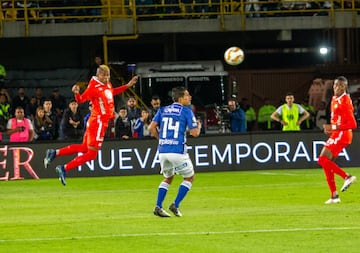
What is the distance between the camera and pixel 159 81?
3612 centimetres

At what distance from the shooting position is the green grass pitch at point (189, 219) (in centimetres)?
1348

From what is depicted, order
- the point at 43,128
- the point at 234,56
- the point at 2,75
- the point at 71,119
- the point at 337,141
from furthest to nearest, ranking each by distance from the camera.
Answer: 1. the point at 2,75
2. the point at 234,56
3. the point at 43,128
4. the point at 71,119
5. the point at 337,141

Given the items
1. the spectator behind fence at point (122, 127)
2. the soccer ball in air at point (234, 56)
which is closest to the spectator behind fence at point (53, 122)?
the spectator behind fence at point (122, 127)

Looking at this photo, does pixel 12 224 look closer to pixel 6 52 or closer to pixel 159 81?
pixel 159 81

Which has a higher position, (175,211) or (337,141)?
(337,141)

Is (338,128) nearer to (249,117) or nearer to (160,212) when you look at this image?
(160,212)

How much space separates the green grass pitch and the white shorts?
649 millimetres

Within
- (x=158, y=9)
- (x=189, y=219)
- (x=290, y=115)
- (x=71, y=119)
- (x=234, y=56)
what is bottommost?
(x=189, y=219)

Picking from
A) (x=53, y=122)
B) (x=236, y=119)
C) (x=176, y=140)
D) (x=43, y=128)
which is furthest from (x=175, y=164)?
(x=236, y=119)

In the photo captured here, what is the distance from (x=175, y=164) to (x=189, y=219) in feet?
2.72

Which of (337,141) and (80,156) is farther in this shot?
(80,156)

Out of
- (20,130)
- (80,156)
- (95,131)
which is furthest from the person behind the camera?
(20,130)

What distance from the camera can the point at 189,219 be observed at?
16500 mm

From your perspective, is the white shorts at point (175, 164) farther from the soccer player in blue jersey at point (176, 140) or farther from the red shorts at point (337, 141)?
the red shorts at point (337, 141)
